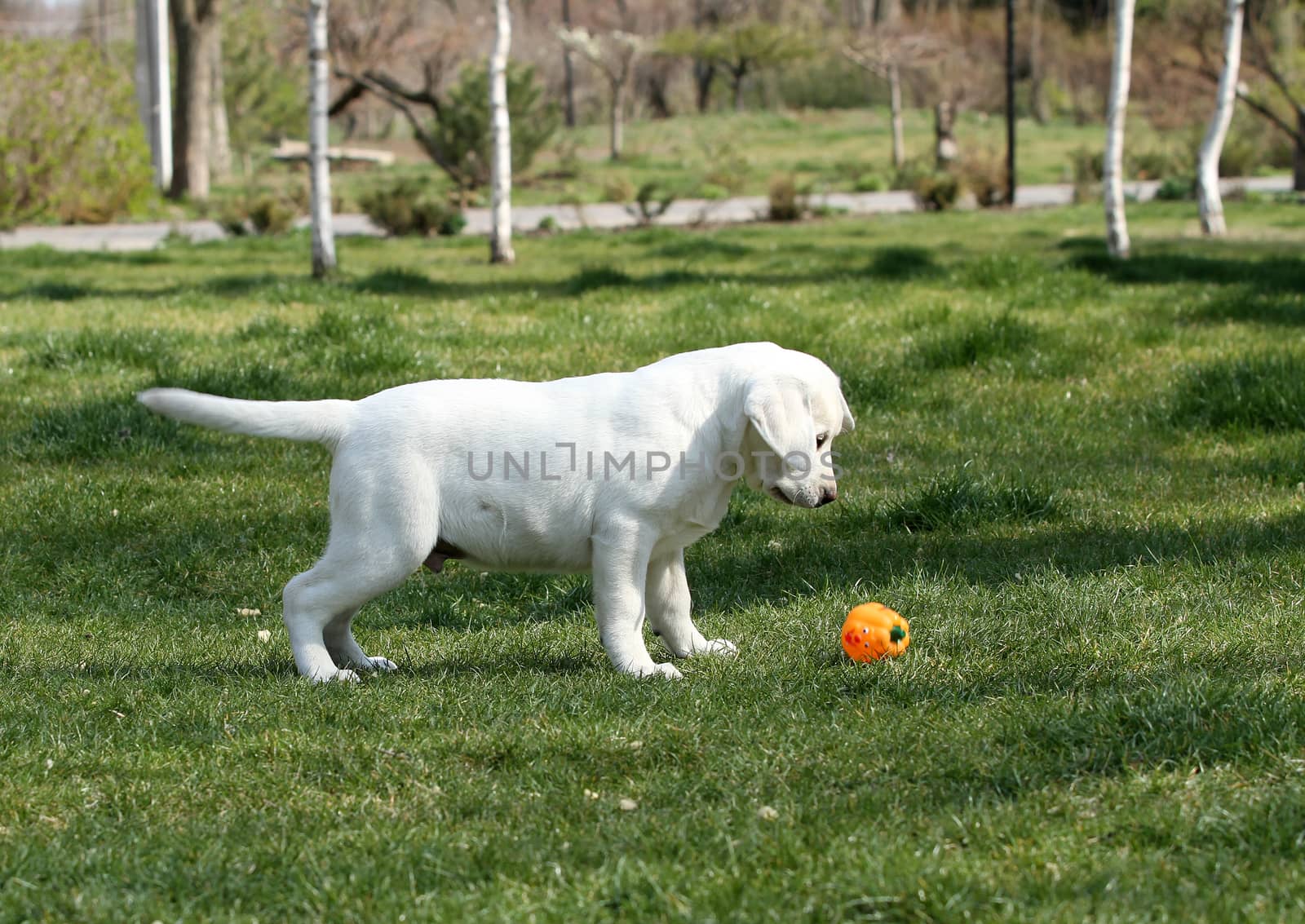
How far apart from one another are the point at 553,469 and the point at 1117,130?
11.6 metres

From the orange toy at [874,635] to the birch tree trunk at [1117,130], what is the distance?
10.4 metres

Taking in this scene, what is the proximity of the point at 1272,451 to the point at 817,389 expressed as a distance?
3910 mm

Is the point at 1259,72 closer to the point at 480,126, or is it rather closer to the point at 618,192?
the point at 618,192

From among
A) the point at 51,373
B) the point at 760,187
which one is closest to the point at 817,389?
the point at 51,373

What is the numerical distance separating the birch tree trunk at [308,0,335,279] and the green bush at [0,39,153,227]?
774cm

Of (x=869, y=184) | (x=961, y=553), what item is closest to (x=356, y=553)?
(x=961, y=553)

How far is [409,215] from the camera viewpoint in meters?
19.4

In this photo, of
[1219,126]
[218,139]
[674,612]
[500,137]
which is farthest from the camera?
[218,139]

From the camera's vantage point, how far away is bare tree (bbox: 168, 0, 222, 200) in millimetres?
24516

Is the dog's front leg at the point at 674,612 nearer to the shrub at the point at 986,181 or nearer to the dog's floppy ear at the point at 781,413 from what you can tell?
the dog's floppy ear at the point at 781,413

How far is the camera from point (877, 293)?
11656mm

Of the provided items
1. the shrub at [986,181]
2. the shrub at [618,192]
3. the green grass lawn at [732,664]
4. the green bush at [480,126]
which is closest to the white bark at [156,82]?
the green bush at [480,126]

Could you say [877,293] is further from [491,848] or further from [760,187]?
[760,187]

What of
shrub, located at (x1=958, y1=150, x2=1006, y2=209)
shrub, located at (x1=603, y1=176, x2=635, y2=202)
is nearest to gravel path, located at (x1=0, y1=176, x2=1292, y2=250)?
shrub, located at (x1=603, y1=176, x2=635, y2=202)
